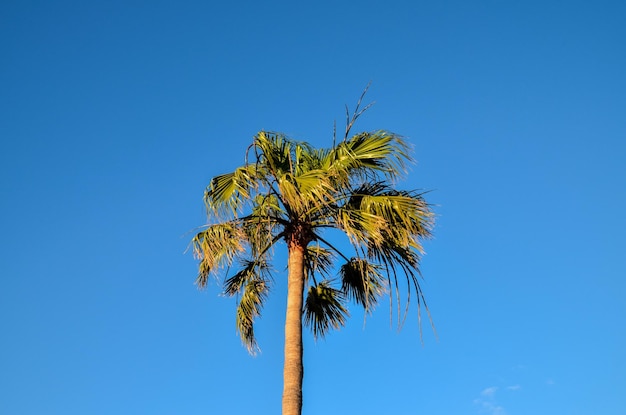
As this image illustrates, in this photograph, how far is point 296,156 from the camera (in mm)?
10859

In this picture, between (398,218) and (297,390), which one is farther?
(398,218)

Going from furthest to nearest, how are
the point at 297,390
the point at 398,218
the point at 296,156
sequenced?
the point at 296,156, the point at 398,218, the point at 297,390

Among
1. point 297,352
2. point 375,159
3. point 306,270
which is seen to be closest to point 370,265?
point 306,270

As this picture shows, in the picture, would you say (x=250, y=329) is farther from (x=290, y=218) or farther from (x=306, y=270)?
(x=290, y=218)

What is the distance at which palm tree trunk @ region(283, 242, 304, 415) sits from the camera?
28.5 feet

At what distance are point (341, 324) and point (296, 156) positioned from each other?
2.64 meters

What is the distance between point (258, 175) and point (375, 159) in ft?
5.47

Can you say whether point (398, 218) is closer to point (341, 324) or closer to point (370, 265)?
point (370, 265)

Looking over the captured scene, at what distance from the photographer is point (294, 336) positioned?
9.15 meters

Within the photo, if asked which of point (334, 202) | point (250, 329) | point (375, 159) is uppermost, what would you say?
point (375, 159)

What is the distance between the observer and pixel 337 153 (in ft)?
34.7

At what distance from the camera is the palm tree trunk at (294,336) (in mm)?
8688

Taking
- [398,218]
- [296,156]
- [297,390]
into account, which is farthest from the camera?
[296,156]

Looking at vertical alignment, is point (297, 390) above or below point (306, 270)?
below
